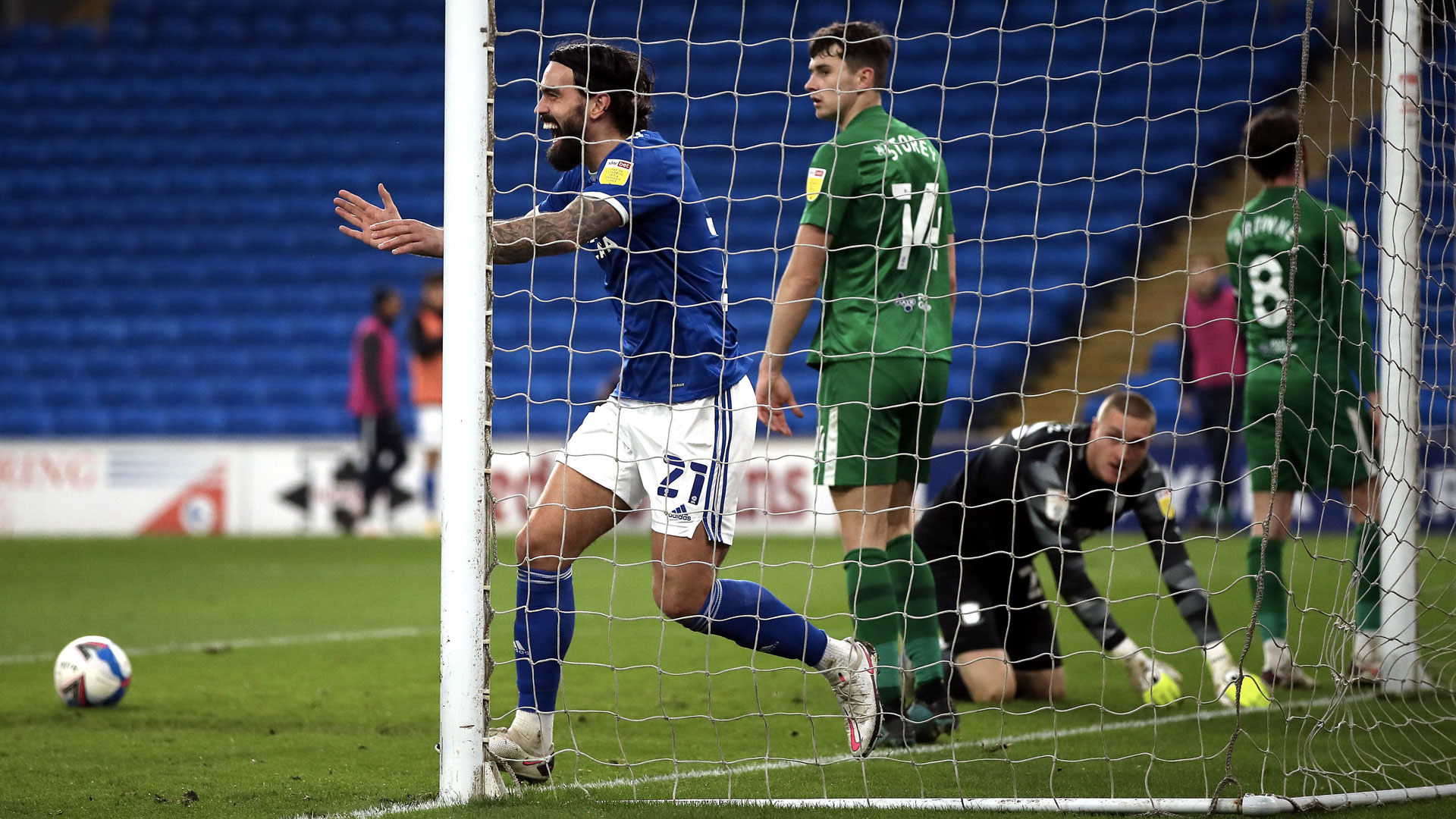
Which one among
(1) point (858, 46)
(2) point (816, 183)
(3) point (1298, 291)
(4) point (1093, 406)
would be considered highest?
(1) point (858, 46)

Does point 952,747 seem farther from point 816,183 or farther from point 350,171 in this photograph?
point 350,171

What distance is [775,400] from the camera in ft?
13.3

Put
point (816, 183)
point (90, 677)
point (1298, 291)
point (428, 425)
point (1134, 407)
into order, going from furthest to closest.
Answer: point (428, 425), point (1298, 291), point (90, 677), point (1134, 407), point (816, 183)

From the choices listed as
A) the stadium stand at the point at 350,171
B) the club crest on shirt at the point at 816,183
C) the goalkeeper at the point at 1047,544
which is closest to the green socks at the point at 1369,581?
the goalkeeper at the point at 1047,544

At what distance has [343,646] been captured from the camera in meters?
6.09

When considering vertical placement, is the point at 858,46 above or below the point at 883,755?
above

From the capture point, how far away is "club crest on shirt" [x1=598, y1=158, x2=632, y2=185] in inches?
135

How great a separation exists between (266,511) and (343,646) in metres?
7.48

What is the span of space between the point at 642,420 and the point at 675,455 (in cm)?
13

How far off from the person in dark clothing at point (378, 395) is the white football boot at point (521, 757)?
8668 millimetres

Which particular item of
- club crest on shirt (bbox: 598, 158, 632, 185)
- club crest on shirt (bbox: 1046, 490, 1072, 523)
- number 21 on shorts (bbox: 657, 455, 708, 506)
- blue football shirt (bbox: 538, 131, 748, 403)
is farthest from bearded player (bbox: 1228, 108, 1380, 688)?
club crest on shirt (bbox: 598, 158, 632, 185)

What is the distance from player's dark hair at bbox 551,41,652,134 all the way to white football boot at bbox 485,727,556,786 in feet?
4.98

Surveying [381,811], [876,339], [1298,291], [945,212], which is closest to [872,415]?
[876,339]

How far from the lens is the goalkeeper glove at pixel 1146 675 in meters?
4.67
